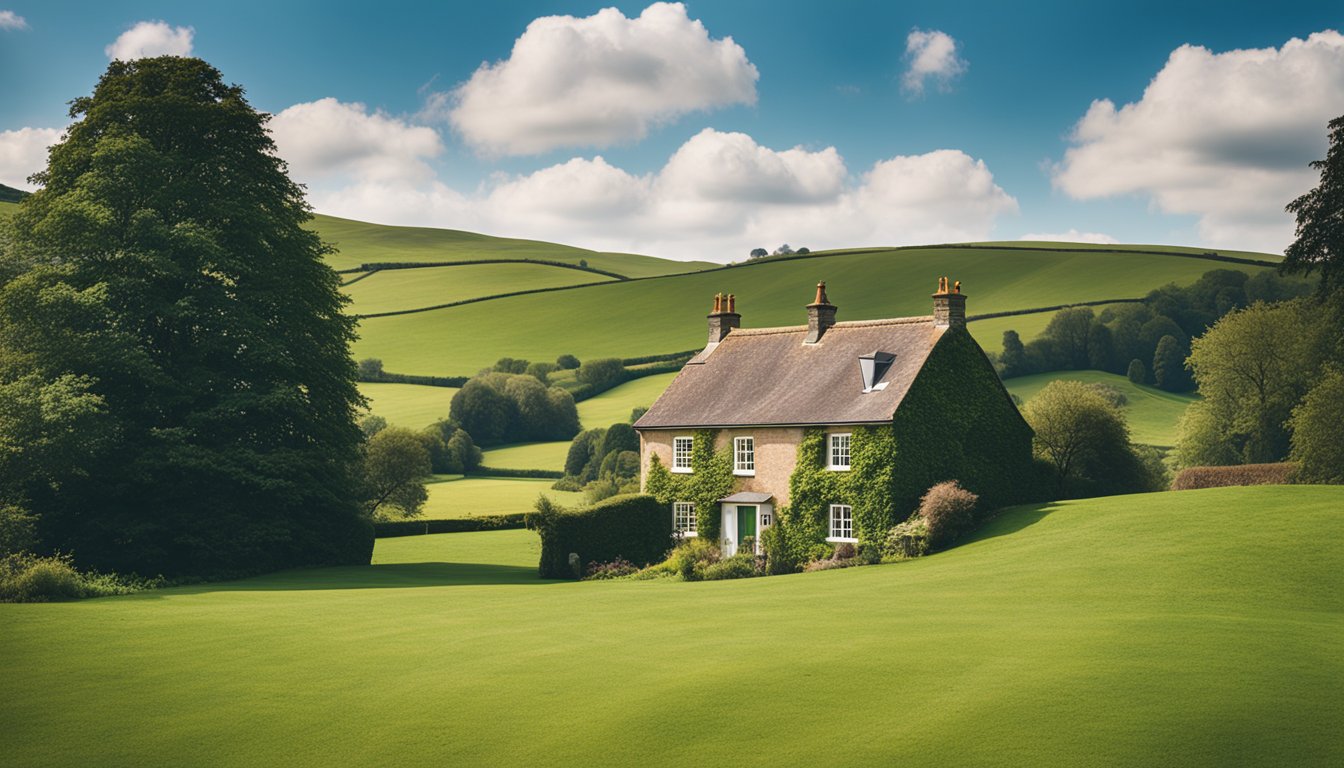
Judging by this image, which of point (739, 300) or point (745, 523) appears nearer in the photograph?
point (745, 523)

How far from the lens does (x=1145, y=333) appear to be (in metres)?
112

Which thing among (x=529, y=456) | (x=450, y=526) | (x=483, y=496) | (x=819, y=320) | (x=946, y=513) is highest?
(x=819, y=320)

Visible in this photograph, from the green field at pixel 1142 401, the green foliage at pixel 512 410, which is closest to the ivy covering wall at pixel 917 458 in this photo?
the green field at pixel 1142 401

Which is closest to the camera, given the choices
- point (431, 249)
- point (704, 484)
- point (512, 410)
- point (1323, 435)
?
point (1323, 435)

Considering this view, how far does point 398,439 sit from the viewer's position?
76.2m

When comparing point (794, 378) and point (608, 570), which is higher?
point (794, 378)

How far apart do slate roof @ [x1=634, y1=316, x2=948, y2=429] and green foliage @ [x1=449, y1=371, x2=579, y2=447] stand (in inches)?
2388

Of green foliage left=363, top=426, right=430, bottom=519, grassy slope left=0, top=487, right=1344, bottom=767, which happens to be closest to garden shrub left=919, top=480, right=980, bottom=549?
grassy slope left=0, top=487, right=1344, bottom=767

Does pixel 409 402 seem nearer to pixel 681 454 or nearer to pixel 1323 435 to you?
pixel 681 454

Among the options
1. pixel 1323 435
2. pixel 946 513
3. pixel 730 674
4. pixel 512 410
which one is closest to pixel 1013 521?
pixel 946 513

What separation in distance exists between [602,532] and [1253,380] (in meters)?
51.0

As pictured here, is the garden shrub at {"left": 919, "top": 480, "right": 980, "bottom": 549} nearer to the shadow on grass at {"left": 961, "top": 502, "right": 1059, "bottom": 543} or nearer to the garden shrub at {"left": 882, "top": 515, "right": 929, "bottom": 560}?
the garden shrub at {"left": 882, "top": 515, "right": 929, "bottom": 560}

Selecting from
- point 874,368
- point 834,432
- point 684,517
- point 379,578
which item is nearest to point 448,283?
point 684,517

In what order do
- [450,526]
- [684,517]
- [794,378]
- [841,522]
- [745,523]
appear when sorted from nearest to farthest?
[841,522], [745,523], [794,378], [684,517], [450,526]
